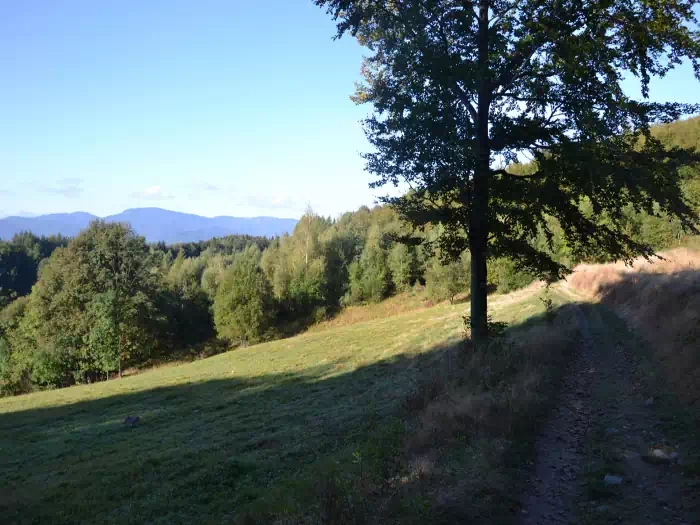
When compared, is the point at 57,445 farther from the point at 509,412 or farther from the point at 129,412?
the point at 509,412

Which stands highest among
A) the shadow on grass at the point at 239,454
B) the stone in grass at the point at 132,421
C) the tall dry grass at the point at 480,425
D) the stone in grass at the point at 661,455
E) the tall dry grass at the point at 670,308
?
the tall dry grass at the point at 670,308

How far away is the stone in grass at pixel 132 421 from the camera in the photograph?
20.5m

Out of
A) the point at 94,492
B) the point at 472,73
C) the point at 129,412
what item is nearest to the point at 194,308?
the point at 129,412

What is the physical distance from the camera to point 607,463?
640 cm

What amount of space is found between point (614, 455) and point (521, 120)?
345 inches

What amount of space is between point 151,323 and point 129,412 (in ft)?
113

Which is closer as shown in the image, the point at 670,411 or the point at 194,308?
the point at 670,411

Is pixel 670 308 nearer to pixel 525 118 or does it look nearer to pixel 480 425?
pixel 525 118

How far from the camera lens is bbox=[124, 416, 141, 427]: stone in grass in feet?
67.2

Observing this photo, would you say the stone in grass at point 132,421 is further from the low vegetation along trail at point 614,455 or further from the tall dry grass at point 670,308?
the tall dry grass at point 670,308

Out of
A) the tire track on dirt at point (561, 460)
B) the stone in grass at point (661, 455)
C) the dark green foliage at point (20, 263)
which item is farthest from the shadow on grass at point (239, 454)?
the dark green foliage at point (20, 263)

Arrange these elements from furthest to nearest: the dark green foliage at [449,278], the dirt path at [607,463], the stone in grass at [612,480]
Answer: the dark green foliage at [449,278] < the stone in grass at [612,480] < the dirt path at [607,463]

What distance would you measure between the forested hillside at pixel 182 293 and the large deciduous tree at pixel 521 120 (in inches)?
508

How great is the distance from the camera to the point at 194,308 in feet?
244
